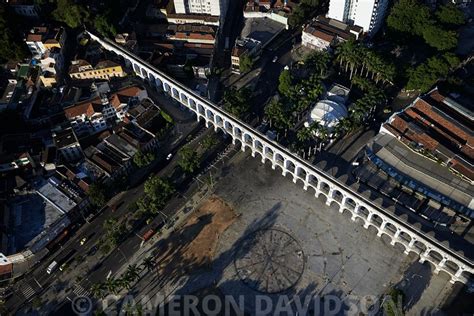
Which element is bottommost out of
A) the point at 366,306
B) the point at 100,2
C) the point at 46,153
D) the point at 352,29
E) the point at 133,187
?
the point at 366,306

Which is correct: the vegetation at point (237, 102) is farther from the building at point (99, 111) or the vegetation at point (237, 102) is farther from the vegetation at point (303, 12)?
the vegetation at point (303, 12)

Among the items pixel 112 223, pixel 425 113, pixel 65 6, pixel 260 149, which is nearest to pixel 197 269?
pixel 112 223

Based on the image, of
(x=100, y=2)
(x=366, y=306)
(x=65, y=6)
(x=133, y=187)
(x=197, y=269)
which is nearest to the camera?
(x=366, y=306)

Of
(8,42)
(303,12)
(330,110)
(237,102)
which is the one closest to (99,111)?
(8,42)

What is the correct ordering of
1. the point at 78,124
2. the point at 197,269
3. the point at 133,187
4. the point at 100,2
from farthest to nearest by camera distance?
the point at 100,2, the point at 78,124, the point at 133,187, the point at 197,269

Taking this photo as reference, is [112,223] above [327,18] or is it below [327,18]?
below

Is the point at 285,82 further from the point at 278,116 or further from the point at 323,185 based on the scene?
the point at 323,185

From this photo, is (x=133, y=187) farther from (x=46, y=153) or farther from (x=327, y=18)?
(x=327, y=18)

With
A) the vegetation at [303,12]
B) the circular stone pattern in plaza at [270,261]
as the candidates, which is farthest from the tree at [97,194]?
the vegetation at [303,12]
